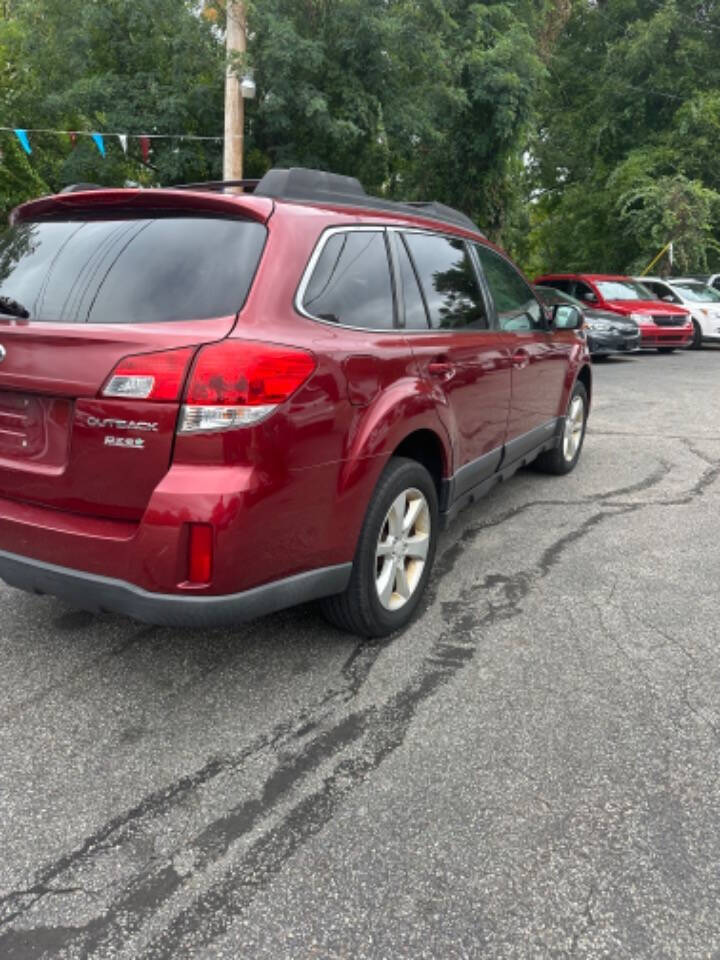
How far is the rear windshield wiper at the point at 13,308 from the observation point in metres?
2.81

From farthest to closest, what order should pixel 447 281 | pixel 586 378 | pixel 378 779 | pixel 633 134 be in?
pixel 633 134
pixel 586 378
pixel 447 281
pixel 378 779

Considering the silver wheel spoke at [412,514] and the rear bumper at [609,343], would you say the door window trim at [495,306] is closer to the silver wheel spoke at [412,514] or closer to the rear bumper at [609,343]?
the silver wheel spoke at [412,514]

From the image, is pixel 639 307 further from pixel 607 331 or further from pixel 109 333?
pixel 109 333

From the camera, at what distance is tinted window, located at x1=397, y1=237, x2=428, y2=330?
345cm

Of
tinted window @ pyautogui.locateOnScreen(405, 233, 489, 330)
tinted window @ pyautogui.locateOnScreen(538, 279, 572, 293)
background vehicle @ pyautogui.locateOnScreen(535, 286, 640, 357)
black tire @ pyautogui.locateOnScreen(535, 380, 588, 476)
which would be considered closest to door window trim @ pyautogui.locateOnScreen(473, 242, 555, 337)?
Answer: tinted window @ pyautogui.locateOnScreen(405, 233, 489, 330)

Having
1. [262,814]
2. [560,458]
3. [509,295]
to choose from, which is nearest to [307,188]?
[509,295]

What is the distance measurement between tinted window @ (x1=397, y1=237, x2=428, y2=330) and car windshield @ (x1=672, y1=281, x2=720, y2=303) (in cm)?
1584

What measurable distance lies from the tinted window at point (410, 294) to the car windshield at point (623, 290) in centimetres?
1333

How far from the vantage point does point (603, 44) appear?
25.1m

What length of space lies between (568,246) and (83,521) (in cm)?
2764

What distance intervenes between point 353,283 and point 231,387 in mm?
900

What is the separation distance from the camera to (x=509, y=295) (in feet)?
15.5

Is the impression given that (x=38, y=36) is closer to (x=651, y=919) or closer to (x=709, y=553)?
(x=709, y=553)

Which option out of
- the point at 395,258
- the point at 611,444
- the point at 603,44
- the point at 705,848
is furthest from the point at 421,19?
the point at 603,44
